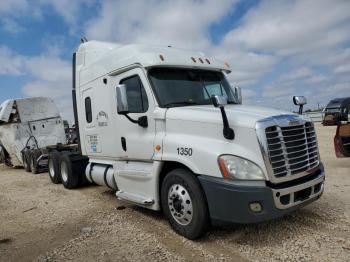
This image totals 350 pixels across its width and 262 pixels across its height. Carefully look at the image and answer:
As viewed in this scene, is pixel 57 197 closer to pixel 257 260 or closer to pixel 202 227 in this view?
pixel 202 227

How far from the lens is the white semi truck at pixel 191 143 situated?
4.52 meters

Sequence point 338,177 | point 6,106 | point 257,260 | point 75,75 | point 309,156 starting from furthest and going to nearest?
point 6,106 → point 338,177 → point 75,75 → point 309,156 → point 257,260

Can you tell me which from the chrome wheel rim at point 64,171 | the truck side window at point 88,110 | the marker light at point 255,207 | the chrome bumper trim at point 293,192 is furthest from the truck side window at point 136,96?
the chrome wheel rim at point 64,171

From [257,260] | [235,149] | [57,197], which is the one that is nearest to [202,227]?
[257,260]

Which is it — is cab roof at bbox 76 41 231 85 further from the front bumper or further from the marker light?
the marker light

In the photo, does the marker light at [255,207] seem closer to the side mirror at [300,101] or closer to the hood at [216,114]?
the hood at [216,114]

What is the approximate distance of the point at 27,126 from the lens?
1488cm

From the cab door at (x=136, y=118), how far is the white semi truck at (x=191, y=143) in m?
0.02

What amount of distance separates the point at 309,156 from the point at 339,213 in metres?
1.52

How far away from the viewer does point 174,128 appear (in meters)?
5.34

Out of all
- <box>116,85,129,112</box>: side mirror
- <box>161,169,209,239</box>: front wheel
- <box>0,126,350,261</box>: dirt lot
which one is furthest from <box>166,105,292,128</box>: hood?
<box>0,126,350,261</box>: dirt lot

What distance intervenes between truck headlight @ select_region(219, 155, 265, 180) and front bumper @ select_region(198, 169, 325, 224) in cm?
11

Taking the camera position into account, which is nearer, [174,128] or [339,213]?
[174,128]

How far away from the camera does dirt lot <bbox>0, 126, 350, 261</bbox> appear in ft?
15.1
